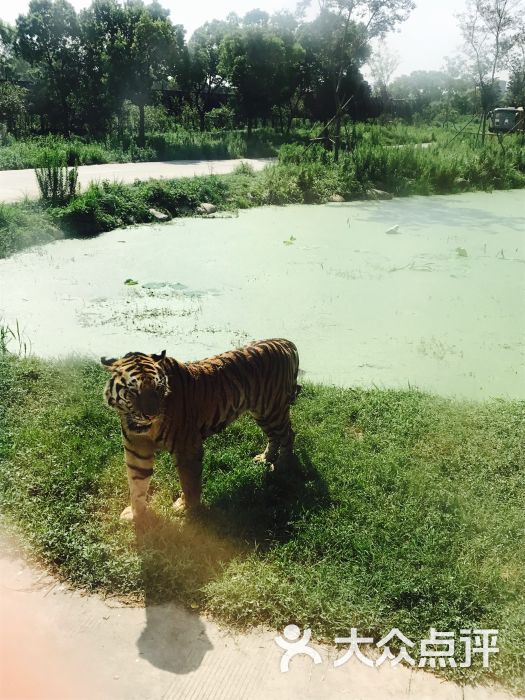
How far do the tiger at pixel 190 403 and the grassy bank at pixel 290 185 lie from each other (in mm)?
6305

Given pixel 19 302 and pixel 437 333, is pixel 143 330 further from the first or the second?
pixel 437 333

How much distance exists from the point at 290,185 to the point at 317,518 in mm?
11263

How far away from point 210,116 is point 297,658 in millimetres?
29159

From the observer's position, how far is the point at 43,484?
3.47m

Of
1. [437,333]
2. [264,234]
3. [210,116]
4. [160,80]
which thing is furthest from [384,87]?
[437,333]

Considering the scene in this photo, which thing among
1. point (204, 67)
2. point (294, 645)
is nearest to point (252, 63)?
point (204, 67)

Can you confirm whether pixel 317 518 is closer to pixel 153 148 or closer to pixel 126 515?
pixel 126 515

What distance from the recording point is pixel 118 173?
585 inches

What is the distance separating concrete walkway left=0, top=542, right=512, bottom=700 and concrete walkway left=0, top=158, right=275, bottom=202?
374 inches

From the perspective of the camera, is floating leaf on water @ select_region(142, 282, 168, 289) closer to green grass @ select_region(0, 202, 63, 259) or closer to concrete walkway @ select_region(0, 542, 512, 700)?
green grass @ select_region(0, 202, 63, 259)

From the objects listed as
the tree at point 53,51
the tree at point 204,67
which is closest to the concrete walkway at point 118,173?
the tree at point 53,51

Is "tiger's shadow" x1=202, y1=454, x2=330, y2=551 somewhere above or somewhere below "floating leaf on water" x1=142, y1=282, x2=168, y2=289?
below

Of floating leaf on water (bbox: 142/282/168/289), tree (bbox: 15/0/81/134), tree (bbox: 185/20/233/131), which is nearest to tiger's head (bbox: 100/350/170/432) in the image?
floating leaf on water (bbox: 142/282/168/289)

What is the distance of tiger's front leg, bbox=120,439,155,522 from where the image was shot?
2.99 meters
